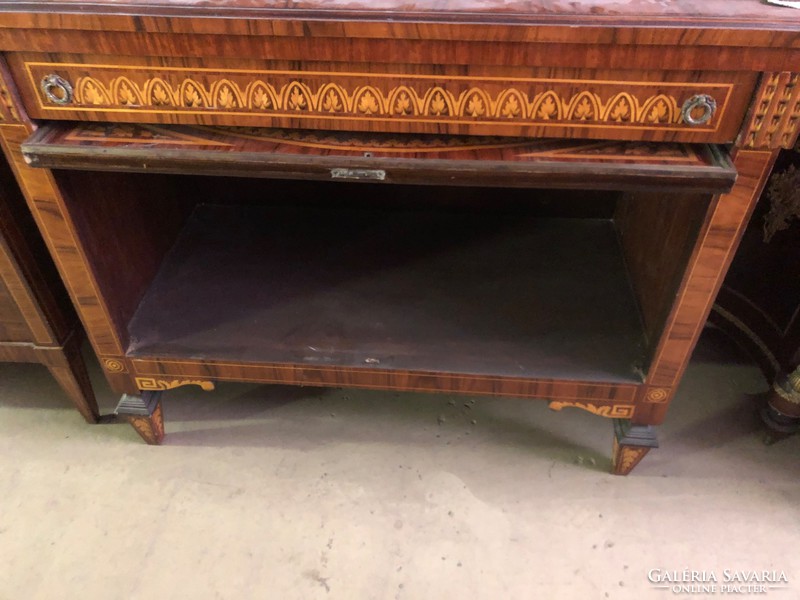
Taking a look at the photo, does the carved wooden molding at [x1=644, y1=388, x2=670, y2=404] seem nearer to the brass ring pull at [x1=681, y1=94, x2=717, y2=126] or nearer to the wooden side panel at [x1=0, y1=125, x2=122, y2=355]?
the brass ring pull at [x1=681, y1=94, x2=717, y2=126]

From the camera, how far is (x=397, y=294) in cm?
112

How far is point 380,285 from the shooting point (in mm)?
1144

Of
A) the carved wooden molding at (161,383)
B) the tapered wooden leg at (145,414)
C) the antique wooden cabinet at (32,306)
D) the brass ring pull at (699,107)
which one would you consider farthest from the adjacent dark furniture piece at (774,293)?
the antique wooden cabinet at (32,306)

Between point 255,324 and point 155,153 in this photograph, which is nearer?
point 155,153

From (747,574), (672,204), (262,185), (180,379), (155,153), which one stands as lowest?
(747,574)

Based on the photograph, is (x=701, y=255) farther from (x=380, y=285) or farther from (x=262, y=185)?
(x=262, y=185)

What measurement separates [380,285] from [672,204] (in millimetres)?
493

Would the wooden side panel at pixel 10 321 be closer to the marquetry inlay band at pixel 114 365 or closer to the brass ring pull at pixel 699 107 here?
the marquetry inlay band at pixel 114 365

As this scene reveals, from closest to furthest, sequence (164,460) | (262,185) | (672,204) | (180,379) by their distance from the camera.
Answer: (672,204)
(180,379)
(164,460)
(262,185)

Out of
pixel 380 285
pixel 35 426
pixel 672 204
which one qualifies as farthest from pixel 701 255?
pixel 35 426

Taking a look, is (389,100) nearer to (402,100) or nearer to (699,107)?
(402,100)

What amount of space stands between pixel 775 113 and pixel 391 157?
43 cm

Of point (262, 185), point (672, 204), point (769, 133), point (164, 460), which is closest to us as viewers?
point (769, 133)

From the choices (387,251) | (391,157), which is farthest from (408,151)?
(387,251)
